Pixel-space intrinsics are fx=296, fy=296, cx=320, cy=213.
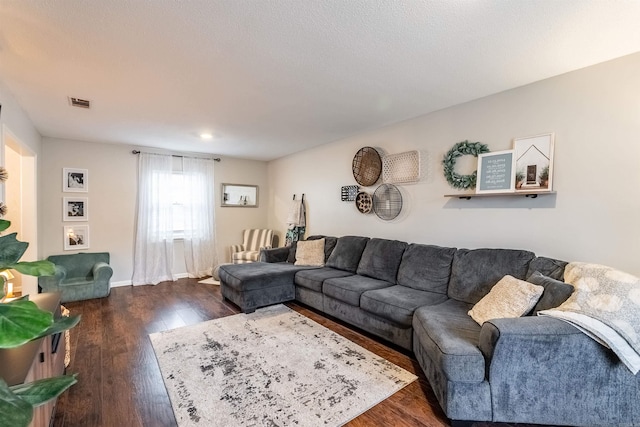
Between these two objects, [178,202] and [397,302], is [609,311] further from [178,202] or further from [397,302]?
[178,202]

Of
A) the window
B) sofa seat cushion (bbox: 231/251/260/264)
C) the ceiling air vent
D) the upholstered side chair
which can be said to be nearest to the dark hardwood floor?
sofa seat cushion (bbox: 231/251/260/264)

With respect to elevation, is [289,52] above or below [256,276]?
above

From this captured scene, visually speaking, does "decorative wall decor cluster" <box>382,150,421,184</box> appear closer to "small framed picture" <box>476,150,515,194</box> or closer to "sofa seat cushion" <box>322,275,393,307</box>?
"small framed picture" <box>476,150,515,194</box>

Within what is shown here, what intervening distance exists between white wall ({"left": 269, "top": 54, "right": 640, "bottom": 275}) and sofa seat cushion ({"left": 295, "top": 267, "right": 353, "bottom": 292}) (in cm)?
92

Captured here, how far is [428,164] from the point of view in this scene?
3416 mm

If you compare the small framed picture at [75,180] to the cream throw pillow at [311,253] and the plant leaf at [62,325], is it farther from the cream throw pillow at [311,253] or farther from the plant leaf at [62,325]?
the plant leaf at [62,325]

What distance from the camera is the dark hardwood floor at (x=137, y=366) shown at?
1.83 meters

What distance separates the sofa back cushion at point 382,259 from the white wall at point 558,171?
27cm

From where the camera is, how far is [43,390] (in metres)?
0.74

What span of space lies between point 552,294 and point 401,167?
7.00 ft

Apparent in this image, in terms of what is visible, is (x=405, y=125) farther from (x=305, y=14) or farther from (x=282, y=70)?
(x=305, y=14)

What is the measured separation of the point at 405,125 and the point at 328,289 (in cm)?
220

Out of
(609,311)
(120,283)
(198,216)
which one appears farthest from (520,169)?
(120,283)

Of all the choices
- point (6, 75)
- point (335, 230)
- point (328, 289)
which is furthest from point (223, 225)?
point (6, 75)
